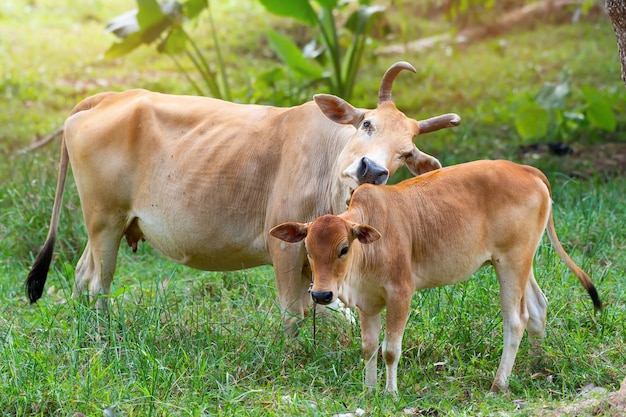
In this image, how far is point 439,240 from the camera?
4.53 metres

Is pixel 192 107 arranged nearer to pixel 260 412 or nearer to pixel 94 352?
pixel 94 352

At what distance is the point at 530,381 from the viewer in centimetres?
468

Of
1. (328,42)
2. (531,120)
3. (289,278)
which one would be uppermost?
(289,278)

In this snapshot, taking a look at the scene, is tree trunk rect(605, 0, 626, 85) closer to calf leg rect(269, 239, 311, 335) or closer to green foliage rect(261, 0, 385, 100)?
calf leg rect(269, 239, 311, 335)

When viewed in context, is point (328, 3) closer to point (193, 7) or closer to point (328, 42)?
point (328, 42)

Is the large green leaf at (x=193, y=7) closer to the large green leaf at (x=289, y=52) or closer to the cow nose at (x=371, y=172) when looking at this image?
the large green leaf at (x=289, y=52)

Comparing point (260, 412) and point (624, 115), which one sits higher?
point (260, 412)

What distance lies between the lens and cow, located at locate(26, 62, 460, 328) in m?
4.96

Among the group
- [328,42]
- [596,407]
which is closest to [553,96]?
[328,42]

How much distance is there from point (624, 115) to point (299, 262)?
6682 mm

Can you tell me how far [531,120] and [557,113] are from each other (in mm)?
298

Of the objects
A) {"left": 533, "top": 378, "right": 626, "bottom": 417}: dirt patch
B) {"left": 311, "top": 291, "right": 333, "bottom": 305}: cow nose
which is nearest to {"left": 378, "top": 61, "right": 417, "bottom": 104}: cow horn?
{"left": 311, "top": 291, "right": 333, "bottom": 305}: cow nose

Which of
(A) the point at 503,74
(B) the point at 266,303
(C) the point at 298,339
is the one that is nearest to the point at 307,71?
(A) the point at 503,74

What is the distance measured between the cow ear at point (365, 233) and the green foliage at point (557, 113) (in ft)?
17.3
